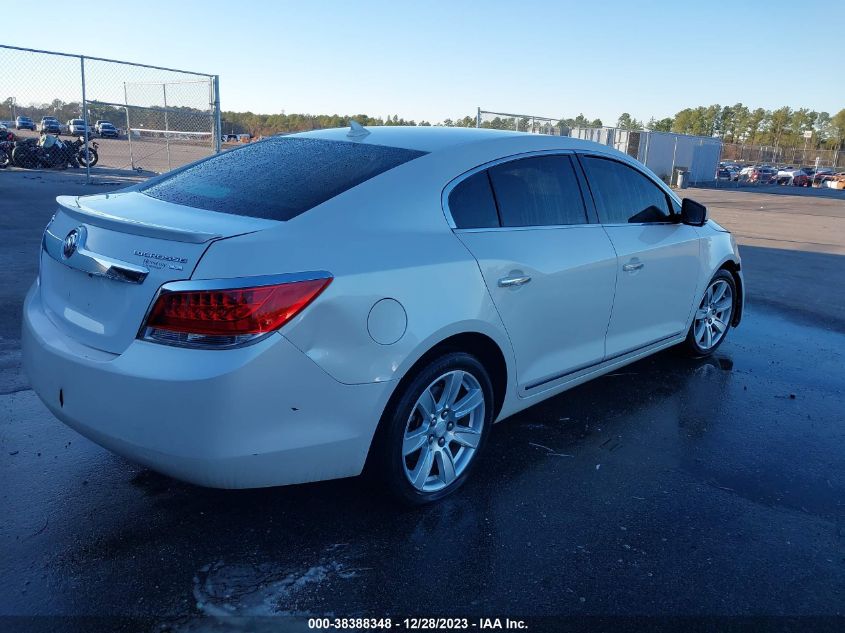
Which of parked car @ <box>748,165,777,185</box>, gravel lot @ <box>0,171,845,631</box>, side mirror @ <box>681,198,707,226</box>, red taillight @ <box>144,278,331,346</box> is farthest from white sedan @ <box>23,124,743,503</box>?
parked car @ <box>748,165,777,185</box>

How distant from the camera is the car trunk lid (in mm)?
2518

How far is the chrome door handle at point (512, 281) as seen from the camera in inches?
129

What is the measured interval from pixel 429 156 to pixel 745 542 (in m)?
2.25

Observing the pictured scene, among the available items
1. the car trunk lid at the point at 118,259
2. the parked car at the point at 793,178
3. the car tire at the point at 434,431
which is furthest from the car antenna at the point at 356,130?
the parked car at the point at 793,178

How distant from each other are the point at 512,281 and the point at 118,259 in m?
1.72

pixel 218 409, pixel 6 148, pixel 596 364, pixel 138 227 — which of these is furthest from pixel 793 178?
pixel 218 409

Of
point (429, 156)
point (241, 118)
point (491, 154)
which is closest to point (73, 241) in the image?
point (429, 156)

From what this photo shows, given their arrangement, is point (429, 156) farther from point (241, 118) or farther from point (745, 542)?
point (241, 118)

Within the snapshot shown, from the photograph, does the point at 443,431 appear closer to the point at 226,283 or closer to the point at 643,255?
the point at 226,283

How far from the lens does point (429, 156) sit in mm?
3305

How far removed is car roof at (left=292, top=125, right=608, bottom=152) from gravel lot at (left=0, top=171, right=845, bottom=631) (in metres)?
1.67

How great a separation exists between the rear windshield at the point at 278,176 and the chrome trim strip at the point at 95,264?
0.47 meters

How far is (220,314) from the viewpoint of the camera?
243 cm

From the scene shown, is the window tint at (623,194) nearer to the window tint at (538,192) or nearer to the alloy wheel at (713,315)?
the window tint at (538,192)
